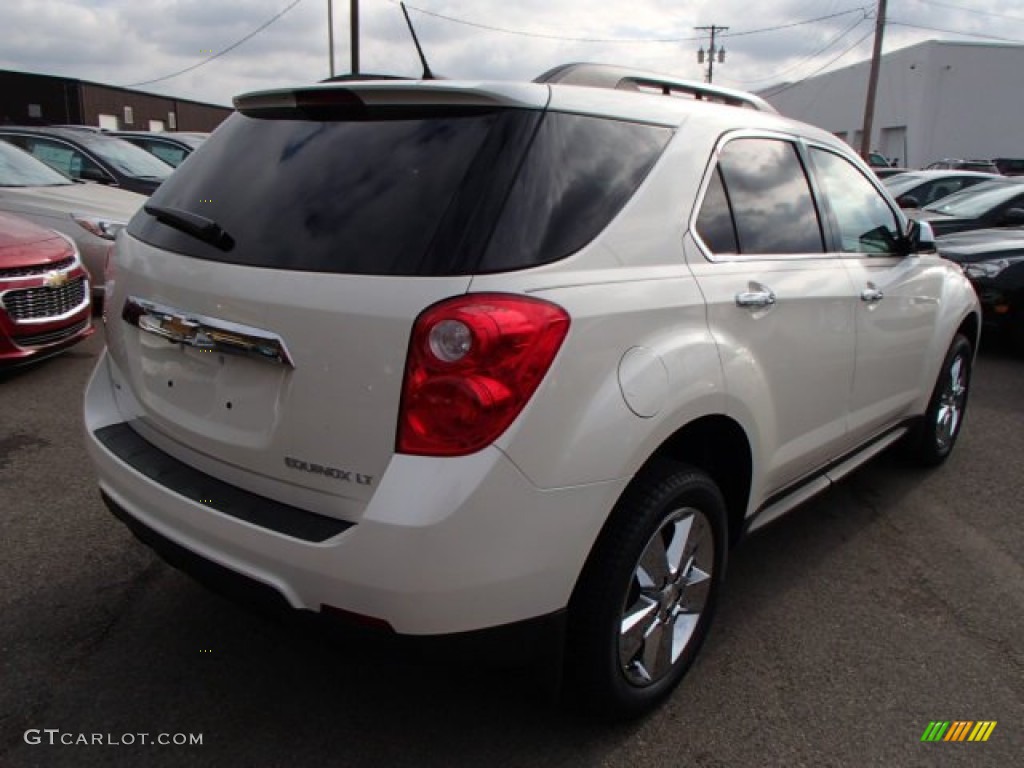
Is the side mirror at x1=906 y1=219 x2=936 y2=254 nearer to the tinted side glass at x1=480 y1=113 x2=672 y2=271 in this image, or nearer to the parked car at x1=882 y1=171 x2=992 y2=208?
the tinted side glass at x1=480 y1=113 x2=672 y2=271

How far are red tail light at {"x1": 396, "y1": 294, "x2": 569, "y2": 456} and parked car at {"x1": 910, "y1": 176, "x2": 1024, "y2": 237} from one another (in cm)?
879

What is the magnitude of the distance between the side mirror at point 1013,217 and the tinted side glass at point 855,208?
248 inches

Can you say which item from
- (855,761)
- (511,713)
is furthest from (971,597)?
(511,713)

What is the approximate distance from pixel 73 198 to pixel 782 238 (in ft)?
21.4

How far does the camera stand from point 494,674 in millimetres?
2295

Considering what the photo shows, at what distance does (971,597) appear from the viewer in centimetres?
322

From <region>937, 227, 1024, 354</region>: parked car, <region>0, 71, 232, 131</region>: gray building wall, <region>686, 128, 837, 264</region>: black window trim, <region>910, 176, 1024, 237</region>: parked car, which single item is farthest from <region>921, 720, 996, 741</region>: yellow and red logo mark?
<region>0, 71, 232, 131</region>: gray building wall

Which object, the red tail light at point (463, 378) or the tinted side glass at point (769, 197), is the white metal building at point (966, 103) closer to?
the tinted side glass at point (769, 197)

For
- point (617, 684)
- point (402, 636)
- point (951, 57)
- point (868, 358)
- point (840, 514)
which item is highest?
point (951, 57)

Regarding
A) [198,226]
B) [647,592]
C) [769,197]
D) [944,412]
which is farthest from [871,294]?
[198,226]

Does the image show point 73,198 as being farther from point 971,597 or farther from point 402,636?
point 971,597

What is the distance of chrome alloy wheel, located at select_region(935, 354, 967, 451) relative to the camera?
14.4ft

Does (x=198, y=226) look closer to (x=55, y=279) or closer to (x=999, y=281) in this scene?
(x=55, y=279)

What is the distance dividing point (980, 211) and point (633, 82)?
333 inches
